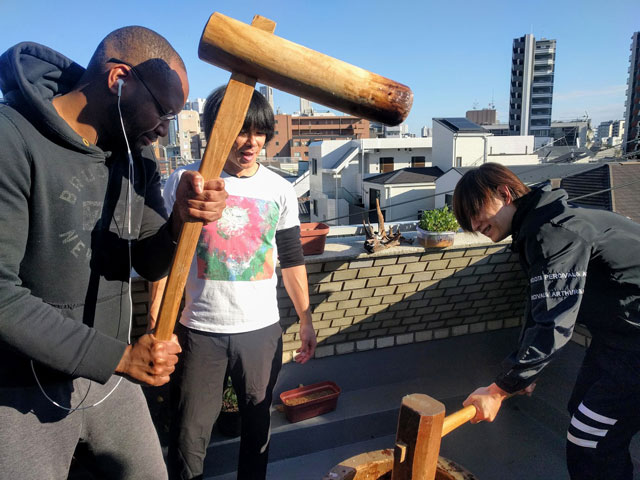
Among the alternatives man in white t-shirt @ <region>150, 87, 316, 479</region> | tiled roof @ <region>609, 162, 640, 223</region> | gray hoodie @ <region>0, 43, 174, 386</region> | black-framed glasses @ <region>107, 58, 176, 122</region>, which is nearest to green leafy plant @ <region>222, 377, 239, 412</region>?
man in white t-shirt @ <region>150, 87, 316, 479</region>

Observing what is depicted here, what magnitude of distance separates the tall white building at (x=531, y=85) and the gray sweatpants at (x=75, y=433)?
67672 mm

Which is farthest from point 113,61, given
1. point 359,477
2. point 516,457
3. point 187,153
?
point 187,153

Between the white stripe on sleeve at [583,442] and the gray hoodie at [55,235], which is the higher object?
the gray hoodie at [55,235]

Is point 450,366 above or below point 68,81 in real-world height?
below

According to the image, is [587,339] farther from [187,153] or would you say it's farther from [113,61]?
[187,153]

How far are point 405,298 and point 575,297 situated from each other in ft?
6.05

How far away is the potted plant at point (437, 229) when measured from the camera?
3129mm

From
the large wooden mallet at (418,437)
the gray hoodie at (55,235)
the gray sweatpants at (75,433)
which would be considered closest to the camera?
the gray hoodie at (55,235)

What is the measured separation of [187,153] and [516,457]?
194 feet

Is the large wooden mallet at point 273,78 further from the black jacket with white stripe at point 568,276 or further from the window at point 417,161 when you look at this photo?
the window at point 417,161

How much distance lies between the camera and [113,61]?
128 cm

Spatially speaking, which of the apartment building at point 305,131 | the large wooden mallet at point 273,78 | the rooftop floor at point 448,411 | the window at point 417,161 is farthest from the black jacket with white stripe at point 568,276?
the apartment building at point 305,131

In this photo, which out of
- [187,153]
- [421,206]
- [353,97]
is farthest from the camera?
[187,153]

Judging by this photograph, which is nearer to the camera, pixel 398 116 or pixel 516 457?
pixel 398 116
